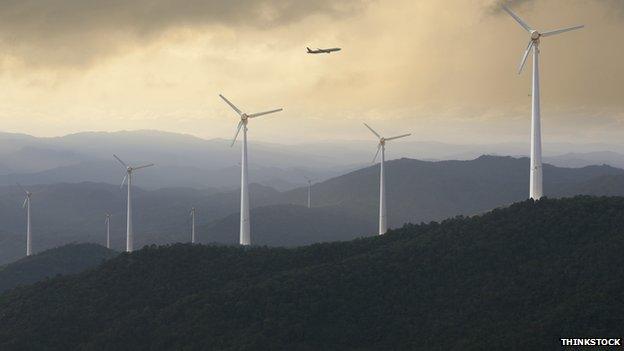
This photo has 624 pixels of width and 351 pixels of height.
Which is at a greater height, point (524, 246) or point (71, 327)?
point (524, 246)

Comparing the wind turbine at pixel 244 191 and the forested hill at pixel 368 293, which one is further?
the wind turbine at pixel 244 191

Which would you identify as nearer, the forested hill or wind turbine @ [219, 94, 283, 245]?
the forested hill

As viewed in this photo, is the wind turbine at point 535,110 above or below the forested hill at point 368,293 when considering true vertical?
above

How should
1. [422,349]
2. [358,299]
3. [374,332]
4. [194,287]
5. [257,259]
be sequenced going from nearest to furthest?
[422,349]
[374,332]
[358,299]
[194,287]
[257,259]

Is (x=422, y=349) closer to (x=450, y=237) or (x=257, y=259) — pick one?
(x=450, y=237)

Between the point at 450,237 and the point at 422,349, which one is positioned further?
the point at 450,237

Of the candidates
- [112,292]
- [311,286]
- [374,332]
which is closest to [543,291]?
[374,332]

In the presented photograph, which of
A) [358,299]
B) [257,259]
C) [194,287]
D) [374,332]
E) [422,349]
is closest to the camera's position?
[422,349]

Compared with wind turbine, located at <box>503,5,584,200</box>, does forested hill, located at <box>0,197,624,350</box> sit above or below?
below
